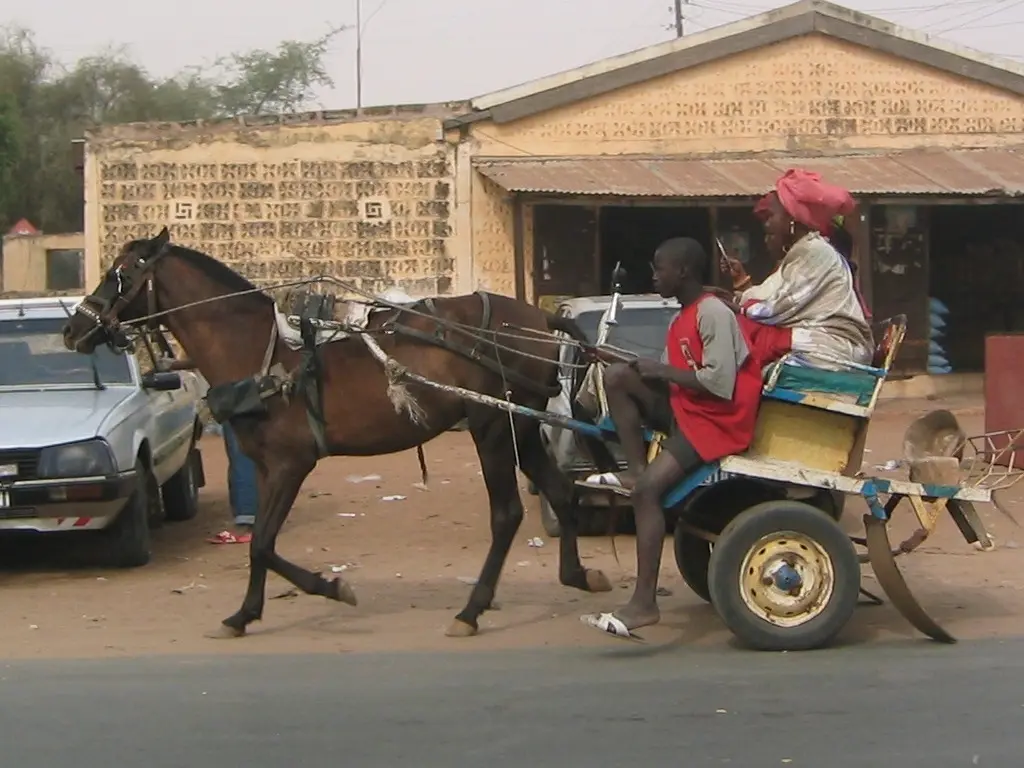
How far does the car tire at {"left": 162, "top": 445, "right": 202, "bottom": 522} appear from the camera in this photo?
36.2 feet

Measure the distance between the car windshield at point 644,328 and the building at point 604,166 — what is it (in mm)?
5408

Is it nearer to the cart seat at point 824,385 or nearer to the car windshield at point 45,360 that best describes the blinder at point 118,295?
the car windshield at point 45,360

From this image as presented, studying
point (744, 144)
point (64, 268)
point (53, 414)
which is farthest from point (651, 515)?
point (64, 268)

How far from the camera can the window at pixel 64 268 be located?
29.7 metres

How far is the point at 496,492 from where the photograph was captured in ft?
23.4

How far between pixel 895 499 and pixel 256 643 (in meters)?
3.20

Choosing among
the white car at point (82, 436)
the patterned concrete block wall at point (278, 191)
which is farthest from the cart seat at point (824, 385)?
the patterned concrete block wall at point (278, 191)

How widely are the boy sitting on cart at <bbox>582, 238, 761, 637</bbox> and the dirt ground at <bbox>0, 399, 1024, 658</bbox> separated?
694 mm

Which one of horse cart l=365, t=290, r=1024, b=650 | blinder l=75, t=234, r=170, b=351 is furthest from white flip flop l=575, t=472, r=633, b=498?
blinder l=75, t=234, r=170, b=351

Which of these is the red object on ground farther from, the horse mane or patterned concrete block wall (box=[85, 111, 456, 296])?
the horse mane

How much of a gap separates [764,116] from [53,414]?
11577 millimetres

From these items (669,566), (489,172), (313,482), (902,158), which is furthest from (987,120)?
(669,566)

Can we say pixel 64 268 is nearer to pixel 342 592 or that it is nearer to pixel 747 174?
pixel 747 174

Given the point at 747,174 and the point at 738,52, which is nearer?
the point at 747,174
